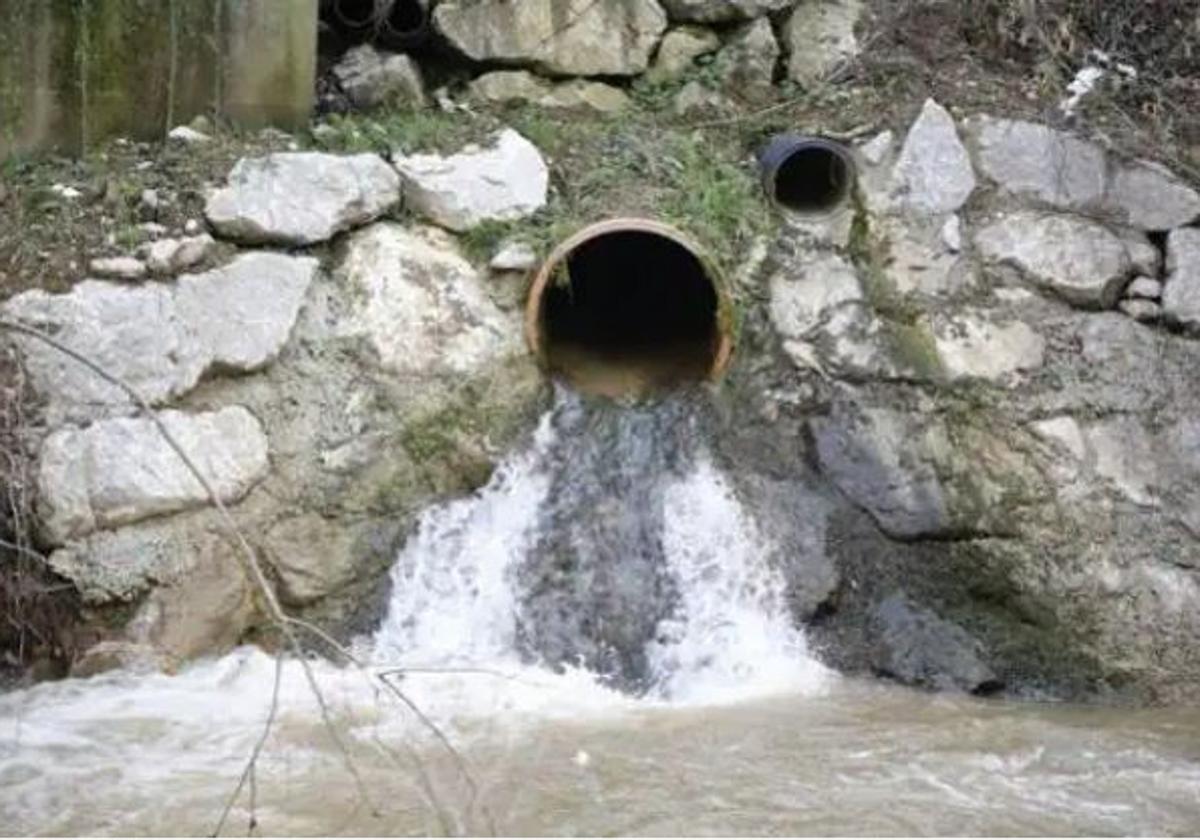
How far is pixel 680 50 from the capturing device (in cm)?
608

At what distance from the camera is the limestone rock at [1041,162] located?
216 inches

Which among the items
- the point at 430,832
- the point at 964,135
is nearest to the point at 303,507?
the point at 430,832

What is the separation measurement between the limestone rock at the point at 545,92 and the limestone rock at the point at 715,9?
1.26ft

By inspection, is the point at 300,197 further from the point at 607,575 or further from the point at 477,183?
the point at 607,575

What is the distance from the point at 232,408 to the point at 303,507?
0.37 meters

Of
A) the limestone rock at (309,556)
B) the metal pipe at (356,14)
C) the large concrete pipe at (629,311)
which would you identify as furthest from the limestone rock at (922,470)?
the metal pipe at (356,14)

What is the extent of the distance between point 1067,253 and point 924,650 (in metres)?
1.48

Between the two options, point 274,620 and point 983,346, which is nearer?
point 274,620

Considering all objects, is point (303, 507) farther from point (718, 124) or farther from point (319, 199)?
point (718, 124)

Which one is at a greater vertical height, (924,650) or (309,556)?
(309,556)

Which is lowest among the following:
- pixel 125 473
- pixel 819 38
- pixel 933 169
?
pixel 125 473

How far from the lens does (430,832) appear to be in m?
3.41

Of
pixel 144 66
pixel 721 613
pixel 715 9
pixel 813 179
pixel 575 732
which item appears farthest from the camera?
pixel 715 9

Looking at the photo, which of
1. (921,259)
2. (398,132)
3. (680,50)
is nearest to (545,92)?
(680,50)
